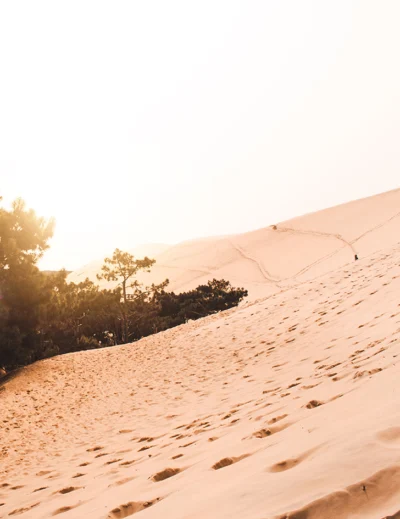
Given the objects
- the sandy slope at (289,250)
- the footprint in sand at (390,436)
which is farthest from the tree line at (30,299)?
the sandy slope at (289,250)

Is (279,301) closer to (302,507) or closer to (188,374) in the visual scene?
(188,374)

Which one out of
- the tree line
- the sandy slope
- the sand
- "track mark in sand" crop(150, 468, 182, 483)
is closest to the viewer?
the sand

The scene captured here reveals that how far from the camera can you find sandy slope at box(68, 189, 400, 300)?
154 feet

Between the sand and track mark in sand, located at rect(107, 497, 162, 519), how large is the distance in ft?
0.03

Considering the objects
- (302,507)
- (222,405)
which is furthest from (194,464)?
(222,405)

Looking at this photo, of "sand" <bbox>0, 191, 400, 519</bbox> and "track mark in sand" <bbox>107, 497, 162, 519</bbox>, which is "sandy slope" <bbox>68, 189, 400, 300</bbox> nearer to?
"sand" <bbox>0, 191, 400, 519</bbox>

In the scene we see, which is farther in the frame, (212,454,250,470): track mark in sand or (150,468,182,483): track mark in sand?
(150,468,182,483): track mark in sand

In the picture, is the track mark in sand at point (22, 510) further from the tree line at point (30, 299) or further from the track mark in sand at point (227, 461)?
the tree line at point (30, 299)

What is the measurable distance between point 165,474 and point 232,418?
5.66 feet

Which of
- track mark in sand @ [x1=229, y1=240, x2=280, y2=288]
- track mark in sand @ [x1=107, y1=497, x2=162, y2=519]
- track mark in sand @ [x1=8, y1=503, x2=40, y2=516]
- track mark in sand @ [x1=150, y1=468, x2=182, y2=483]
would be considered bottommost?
track mark in sand @ [x1=8, y1=503, x2=40, y2=516]

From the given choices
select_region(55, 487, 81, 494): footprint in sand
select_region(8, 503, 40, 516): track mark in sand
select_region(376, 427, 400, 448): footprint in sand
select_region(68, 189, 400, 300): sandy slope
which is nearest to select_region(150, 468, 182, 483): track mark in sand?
select_region(55, 487, 81, 494): footprint in sand

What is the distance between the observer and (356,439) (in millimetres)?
2559

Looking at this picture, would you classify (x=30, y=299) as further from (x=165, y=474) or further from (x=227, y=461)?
(x=227, y=461)

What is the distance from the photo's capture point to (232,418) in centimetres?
542
